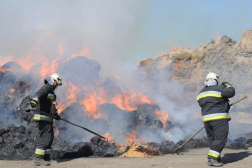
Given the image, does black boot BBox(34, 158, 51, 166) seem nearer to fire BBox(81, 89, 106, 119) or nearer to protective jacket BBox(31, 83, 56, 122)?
protective jacket BBox(31, 83, 56, 122)

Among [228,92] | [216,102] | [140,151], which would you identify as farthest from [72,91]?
[228,92]

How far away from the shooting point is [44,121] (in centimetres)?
572

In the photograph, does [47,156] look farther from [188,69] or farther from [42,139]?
[188,69]

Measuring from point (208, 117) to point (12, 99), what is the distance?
11853 millimetres

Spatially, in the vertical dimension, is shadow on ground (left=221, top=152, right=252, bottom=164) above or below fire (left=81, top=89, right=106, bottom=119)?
below

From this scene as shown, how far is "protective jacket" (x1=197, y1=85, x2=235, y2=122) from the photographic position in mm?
5023

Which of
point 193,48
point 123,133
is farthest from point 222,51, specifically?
point 123,133

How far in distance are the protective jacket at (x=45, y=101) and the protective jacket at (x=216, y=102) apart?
3423mm

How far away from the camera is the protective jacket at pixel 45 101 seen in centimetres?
568

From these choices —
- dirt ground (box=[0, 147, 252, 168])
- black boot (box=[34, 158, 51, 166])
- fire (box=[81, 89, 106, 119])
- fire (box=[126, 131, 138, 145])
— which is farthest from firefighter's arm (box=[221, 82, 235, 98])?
fire (box=[81, 89, 106, 119])

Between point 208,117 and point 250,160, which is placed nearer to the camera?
point 208,117

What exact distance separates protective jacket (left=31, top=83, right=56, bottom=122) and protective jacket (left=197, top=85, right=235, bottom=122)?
342 cm

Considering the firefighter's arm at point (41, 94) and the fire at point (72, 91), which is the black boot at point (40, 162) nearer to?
the firefighter's arm at point (41, 94)

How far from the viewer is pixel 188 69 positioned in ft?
89.2
